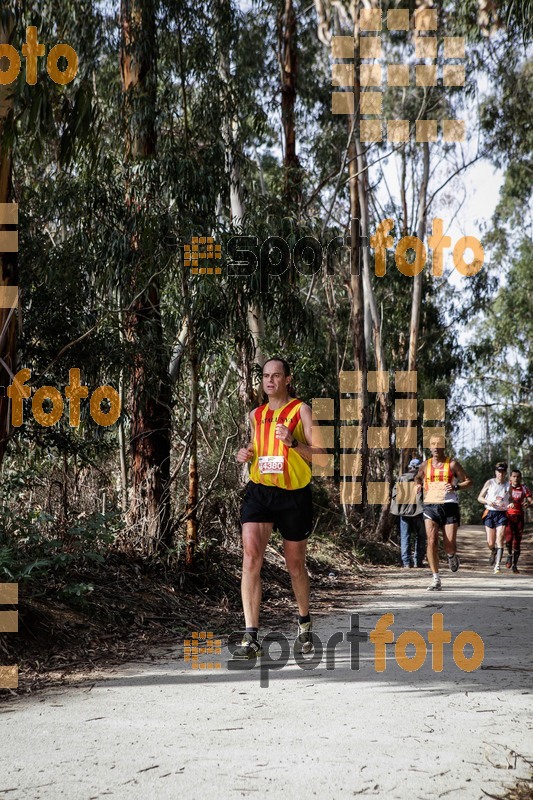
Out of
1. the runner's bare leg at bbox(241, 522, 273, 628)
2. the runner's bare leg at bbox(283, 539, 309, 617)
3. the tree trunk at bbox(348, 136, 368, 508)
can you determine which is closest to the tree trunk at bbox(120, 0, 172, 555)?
the runner's bare leg at bbox(283, 539, 309, 617)

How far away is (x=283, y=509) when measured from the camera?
20.4ft

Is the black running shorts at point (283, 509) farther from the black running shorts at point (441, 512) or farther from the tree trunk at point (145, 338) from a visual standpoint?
the black running shorts at point (441, 512)

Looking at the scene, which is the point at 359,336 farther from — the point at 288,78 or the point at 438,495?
the point at 438,495

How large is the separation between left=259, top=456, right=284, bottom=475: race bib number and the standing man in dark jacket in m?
9.55

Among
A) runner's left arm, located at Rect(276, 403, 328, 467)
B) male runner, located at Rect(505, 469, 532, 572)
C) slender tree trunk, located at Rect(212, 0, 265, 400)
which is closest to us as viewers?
runner's left arm, located at Rect(276, 403, 328, 467)

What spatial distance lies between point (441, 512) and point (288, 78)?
10271 millimetres

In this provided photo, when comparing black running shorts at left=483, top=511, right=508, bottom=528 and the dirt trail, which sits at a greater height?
black running shorts at left=483, top=511, right=508, bottom=528

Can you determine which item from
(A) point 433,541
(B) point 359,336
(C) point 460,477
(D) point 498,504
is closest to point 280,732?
(A) point 433,541

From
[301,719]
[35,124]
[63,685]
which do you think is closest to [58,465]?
[35,124]

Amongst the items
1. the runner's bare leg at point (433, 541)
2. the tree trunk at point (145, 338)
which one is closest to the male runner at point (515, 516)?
the runner's bare leg at point (433, 541)

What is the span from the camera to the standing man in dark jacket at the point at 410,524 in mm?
15680

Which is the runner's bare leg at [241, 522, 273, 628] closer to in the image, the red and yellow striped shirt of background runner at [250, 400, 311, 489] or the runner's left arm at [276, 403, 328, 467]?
the red and yellow striped shirt of background runner at [250, 400, 311, 489]

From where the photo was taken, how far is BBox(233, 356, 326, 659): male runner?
20.2 ft

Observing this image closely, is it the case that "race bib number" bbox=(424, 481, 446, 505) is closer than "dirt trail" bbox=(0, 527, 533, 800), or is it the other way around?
"dirt trail" bbox=(0, 527, 533, 800)
